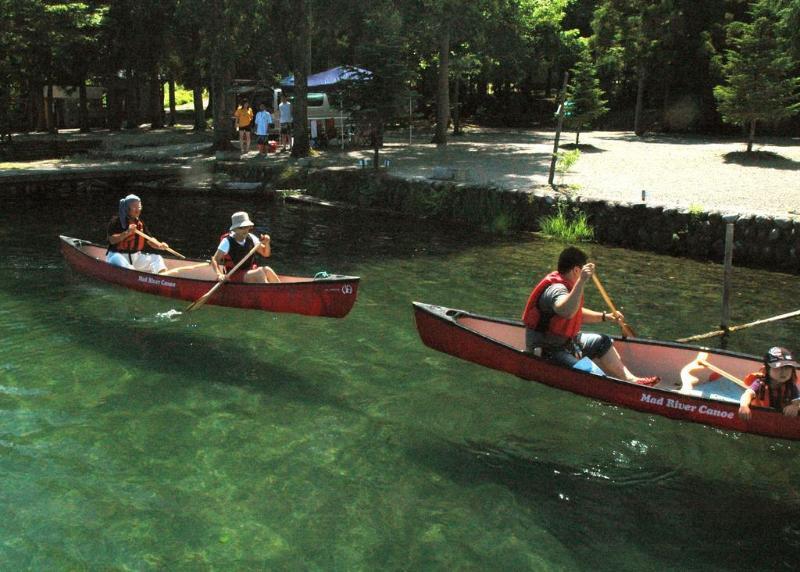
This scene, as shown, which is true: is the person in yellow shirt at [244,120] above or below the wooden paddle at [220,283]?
above

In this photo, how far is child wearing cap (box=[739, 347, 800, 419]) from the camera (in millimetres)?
6605

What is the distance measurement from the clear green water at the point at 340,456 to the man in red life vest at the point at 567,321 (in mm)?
714

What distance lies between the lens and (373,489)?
6738 mm

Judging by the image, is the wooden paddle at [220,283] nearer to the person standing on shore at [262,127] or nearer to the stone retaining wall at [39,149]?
the person standing on shore at [262,127]

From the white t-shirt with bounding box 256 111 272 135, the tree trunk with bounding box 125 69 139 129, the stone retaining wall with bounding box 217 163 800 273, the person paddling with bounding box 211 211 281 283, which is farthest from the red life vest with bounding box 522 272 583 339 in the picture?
the tree trunk with bounding box 125 69 139 129

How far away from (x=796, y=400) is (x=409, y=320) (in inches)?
237

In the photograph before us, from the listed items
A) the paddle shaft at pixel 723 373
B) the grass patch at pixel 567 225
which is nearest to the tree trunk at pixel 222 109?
the grass patch at pixel 567 225

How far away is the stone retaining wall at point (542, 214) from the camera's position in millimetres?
14766

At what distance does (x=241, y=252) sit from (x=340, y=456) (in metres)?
4.33

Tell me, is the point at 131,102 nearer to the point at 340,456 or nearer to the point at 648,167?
the point at 648,167

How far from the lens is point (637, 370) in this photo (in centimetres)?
834

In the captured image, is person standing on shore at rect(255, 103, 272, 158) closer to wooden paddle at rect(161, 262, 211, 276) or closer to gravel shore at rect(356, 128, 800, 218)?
gravel shore at rect(356, 128, 800, 218)

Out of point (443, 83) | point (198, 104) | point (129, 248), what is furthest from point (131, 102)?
point (129, 248)

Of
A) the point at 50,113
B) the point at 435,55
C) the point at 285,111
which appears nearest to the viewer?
the point at 285,111
